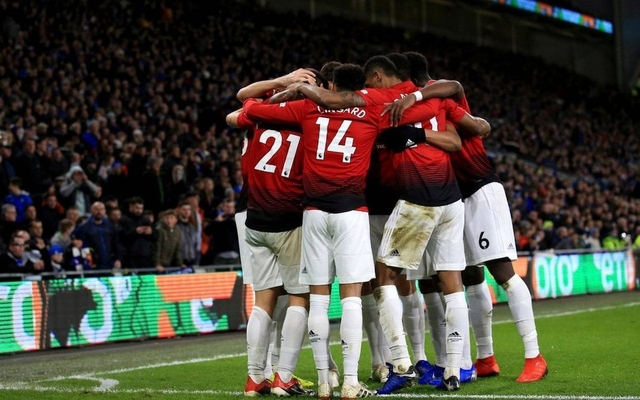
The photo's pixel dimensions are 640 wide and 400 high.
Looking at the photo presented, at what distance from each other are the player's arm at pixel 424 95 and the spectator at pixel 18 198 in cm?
836

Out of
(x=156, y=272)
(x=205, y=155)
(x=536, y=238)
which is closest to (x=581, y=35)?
(x=536, y=238)

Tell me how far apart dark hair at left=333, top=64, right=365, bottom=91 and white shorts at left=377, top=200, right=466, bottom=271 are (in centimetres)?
99

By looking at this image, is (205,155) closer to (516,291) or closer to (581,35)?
(516,291)

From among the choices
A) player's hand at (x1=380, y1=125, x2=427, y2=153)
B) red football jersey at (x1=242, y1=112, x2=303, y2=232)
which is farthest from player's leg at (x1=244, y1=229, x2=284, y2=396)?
player's hand at (x1=380, y1=125, x2=427, y2=153)

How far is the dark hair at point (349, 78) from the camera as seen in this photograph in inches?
288

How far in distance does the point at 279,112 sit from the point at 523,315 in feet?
8.65

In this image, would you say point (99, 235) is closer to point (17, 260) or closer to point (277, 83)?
point (17, 260)

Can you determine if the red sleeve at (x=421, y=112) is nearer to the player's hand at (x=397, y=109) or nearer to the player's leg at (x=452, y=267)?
the player's hand at (x=397, y=109)

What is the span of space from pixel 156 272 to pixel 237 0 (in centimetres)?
2060

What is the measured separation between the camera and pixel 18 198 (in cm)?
1438

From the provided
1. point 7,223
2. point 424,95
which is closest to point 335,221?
point 424,95

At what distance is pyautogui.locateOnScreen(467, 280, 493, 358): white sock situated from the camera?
8414 mm

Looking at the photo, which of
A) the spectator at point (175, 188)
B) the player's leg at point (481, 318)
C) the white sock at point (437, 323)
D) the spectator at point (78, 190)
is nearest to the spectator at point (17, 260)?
the spectator at point (78, 190)

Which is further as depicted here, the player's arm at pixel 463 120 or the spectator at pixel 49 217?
the spectator at pixel 49 217
